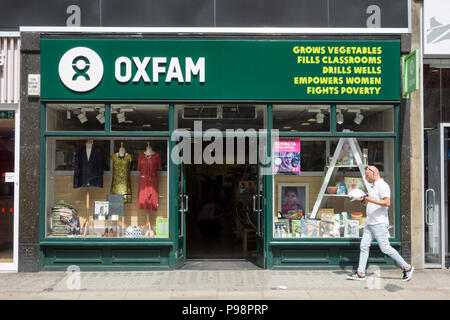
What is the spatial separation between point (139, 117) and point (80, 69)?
1.35m

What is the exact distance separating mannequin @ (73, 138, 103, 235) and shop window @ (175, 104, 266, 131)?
1685 mm

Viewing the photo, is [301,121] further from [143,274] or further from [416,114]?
[143,274]

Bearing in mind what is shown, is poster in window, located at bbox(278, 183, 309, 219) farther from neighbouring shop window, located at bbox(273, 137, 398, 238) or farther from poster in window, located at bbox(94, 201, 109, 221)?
poster in window, located at bbox(94, 201, 109, 221)

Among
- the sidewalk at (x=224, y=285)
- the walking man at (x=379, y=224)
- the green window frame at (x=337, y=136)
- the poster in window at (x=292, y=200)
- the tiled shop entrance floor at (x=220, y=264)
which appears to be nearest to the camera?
the sidewalk at (x=224, y=285)

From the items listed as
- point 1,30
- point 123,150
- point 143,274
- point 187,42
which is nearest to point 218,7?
point 187,42

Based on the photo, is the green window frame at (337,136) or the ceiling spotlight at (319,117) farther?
the ceiling spotlight at (319,117)

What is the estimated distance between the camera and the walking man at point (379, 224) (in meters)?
7.17

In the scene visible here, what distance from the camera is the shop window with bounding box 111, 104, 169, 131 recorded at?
8.25 meters

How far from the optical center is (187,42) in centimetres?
814

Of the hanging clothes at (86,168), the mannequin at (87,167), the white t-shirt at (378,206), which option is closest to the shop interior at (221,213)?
the mannequin at (87,167)

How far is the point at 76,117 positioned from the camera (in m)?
8.36

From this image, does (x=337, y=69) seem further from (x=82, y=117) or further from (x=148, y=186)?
(x=82, y=117)

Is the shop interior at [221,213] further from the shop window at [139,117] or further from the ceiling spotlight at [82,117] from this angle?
the ceiling spotlight at [82,117]

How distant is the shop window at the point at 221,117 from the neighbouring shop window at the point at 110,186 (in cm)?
63
